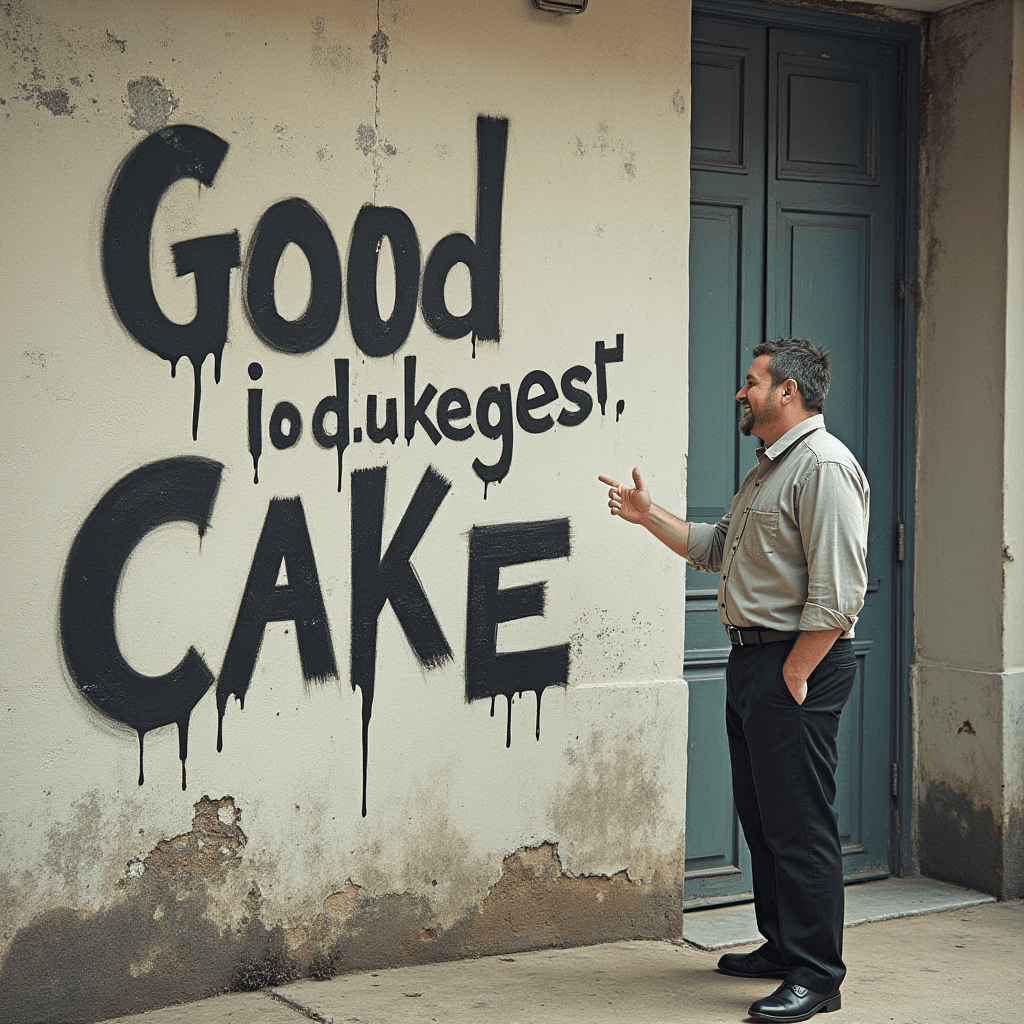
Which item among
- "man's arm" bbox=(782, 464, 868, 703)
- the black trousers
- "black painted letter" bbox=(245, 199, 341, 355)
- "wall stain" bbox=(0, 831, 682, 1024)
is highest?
"black painted letter" bbox=(245, 199, 341, 355)

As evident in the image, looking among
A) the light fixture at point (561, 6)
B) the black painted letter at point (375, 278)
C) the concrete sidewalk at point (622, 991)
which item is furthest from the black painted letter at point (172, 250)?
the concrete sidewalk at point (622, 991)

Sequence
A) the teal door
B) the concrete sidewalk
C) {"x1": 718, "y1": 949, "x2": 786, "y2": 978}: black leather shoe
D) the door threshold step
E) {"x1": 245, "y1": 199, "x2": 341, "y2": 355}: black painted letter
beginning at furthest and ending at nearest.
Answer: the teal door → the door threshold step → {"x1": 718, "y1": 949, "x2": 786, "y2": 978}: black leather shoe → {"x1": 245, "y1": 199, "x2": 341, "y2": 355}: black painted letter → the concrete sidewalk

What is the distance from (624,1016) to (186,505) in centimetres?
197

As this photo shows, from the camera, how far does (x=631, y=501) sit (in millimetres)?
4324

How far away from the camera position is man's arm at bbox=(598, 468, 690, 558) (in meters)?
4.30

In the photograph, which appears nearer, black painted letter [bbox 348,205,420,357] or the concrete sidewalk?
the concrete sidewalk

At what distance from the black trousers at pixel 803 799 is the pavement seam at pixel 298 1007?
53.4 inches

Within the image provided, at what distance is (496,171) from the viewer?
14.1 ft

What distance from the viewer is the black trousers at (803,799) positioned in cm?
386

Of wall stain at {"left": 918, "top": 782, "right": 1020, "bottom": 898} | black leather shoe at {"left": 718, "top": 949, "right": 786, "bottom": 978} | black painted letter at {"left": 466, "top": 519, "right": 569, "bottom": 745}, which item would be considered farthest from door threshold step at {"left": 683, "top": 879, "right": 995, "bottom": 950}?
black painted letter at {"left": 466, "top": 519, "right": 569, "bottom": 745}

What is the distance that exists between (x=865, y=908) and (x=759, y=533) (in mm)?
1932

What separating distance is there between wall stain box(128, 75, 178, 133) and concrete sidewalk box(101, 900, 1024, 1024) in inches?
101

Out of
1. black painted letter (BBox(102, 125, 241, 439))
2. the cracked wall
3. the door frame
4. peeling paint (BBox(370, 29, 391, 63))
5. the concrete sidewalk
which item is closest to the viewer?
black painted letter (BBox(102, 125, 241, 439))

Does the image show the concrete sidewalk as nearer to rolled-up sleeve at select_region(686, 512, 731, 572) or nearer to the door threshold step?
the door threshold step
